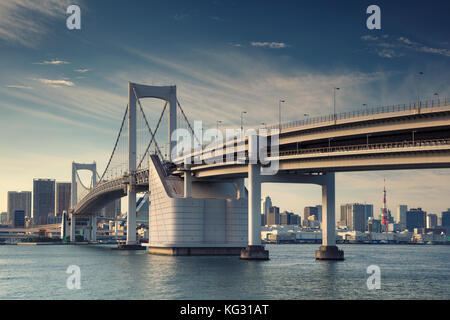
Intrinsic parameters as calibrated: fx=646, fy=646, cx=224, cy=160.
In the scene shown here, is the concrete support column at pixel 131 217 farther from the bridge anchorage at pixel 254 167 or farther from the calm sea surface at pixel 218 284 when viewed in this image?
the calm sea surface at pixel 218 284

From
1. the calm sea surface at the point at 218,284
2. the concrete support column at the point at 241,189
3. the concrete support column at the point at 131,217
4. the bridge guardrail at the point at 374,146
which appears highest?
the bridge guardrail at the point at 374,146

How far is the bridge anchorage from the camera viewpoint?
6338 cm

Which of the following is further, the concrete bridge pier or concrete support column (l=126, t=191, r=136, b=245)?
concrete support column (l=126, t=191, r=136, b=245)

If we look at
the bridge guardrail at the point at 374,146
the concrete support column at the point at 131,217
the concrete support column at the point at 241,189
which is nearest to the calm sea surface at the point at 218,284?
the bridge guardrail at the point at 374,146

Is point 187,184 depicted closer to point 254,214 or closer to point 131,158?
point 254,214

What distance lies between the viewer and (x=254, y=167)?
8325cm

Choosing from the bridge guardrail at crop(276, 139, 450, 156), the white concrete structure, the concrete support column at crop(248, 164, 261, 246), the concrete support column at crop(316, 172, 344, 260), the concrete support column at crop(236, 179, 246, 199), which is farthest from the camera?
the concrete support column at crop(236, 179, 246, 199)

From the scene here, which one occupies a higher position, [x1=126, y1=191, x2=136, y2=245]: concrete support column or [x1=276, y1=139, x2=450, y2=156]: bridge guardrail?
[x1=276, y1=139, x2=450, y2=156]: bridge guardrail

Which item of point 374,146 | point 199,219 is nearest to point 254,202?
point 199,219

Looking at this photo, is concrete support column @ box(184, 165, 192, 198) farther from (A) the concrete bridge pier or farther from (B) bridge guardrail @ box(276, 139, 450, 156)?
(B) bridge guardrail @ box(276, 139, 450, 156)

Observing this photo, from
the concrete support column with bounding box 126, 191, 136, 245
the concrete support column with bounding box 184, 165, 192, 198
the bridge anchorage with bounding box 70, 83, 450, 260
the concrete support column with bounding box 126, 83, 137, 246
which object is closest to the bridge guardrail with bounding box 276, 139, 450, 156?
the bridge anchorage with bounding box 70, 83, 450, 260

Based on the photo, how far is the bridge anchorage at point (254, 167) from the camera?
63375 mm
